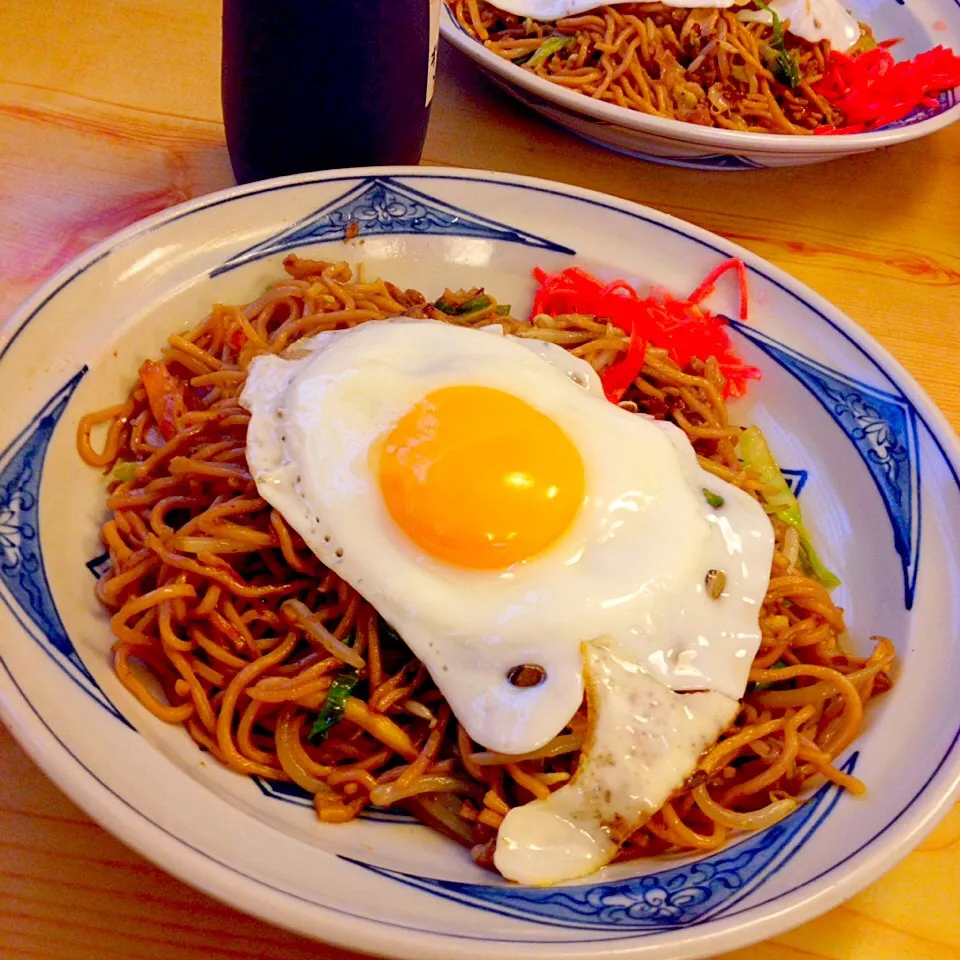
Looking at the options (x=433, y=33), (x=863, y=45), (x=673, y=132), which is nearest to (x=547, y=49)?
(x=673, y=132)

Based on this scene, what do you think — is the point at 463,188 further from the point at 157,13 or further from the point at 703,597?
the point at 157,13

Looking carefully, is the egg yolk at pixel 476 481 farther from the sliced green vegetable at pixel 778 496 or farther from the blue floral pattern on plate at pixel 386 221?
the blue floral pattern on plate at pixel 386 221

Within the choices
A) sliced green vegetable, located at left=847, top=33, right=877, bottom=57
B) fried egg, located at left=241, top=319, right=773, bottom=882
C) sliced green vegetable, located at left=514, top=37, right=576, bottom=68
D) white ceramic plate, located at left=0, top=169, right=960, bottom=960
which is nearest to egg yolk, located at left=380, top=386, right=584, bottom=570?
fried egg, located at left=241, top=319, right=773, bottom=882

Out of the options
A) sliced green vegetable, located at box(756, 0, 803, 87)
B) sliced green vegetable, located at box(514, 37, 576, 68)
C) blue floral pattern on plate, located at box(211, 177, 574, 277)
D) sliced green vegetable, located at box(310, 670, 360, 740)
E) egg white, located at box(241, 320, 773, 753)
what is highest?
sliced green vegetable, located at box(756, 0, 803, 87)

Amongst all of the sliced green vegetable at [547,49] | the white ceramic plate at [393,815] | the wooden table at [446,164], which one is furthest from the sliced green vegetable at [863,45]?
the white ceramic plate at [393,815]

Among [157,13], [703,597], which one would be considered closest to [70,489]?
[703,597]

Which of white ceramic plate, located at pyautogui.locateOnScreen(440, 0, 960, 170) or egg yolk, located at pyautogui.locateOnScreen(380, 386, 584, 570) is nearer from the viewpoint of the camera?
egg yolk, located at pyautogui.locateOnScreen(380, 386, 584, 570)

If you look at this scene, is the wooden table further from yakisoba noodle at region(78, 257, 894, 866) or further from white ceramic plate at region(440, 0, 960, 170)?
yakisoba noodle at region(78, 257, 894, 866)
